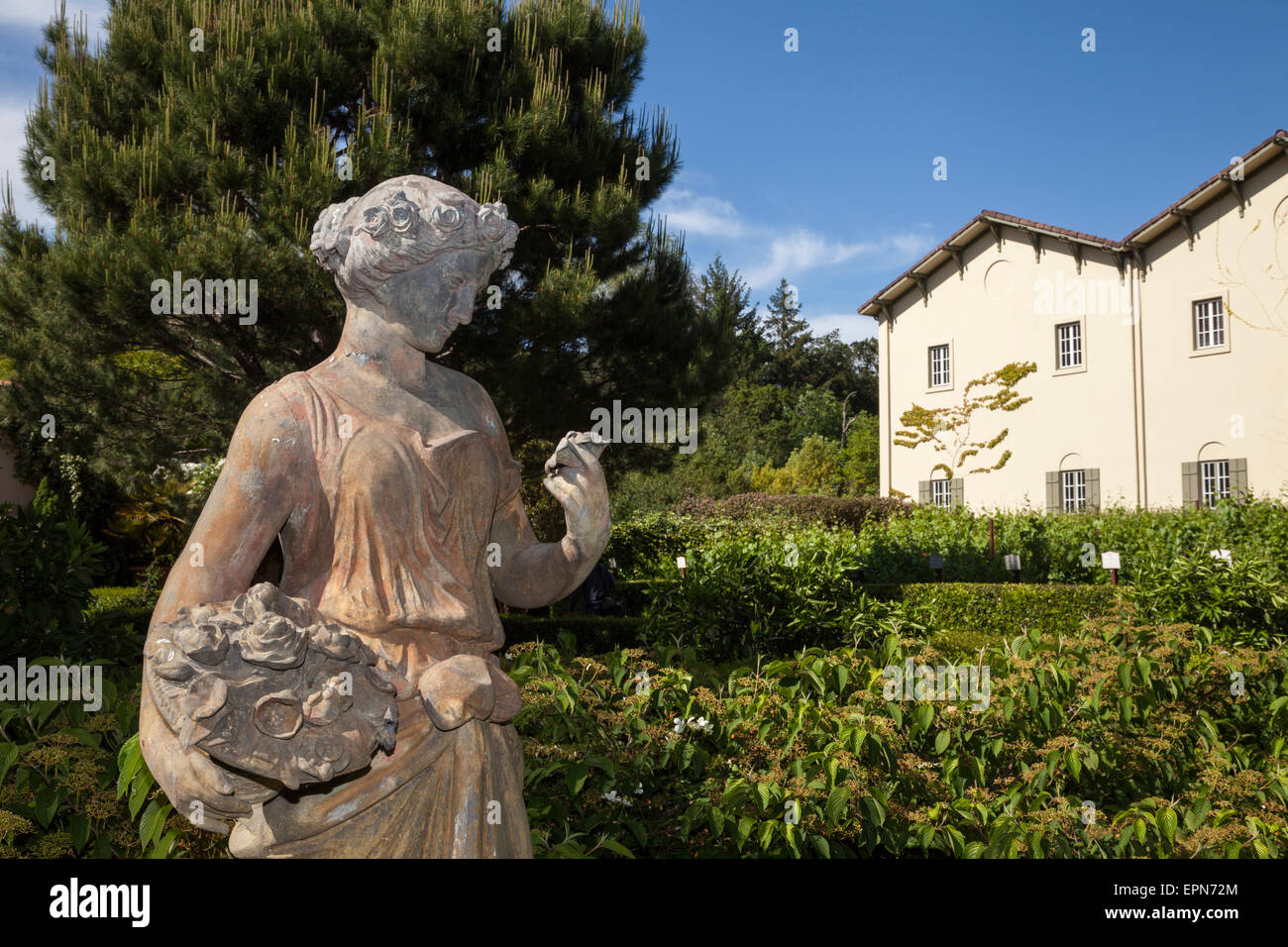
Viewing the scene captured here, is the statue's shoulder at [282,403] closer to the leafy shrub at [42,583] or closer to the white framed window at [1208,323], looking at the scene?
the leafy shrub at [42,583]

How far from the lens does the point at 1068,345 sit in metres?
24.8

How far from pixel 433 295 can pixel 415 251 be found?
93 mm

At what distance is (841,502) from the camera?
25.5m

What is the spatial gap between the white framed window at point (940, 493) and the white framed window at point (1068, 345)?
4.50 m

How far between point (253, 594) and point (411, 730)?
37 centimetres

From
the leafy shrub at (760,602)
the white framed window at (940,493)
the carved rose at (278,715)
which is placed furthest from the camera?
the white framed window at (940,493)

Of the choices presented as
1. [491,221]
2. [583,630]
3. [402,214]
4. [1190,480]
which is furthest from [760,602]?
[1190,480]

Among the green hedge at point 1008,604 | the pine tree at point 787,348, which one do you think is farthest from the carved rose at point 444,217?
the pine tree at point 787,348

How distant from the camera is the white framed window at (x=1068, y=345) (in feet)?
80.5

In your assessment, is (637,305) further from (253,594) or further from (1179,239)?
(1179,239)

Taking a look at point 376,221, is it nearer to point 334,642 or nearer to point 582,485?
point 582,485

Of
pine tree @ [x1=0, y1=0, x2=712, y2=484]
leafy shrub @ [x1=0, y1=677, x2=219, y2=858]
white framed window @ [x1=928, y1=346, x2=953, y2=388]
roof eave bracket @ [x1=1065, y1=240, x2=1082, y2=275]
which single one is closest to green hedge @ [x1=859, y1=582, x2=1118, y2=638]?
pine tree @ [x1=0, y1=0, x2=712, y2=484]

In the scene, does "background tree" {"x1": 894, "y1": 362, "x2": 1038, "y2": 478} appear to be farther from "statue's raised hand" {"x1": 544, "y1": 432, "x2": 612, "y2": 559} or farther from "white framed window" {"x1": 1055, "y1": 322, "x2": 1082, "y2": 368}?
"statue's raised hand" {"x1": 544, "y1": 432, "x2": 612, "y2": 559}

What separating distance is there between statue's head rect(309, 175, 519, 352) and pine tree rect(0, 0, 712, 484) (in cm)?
811
